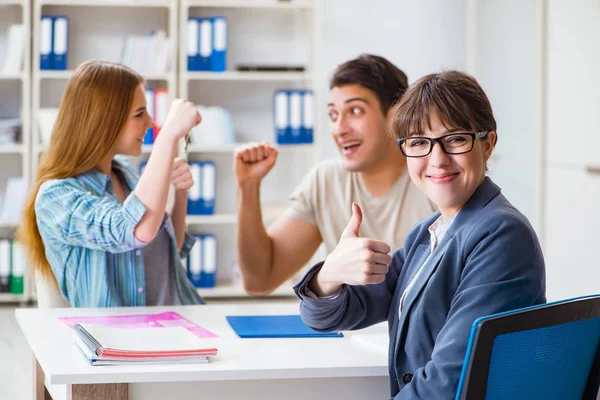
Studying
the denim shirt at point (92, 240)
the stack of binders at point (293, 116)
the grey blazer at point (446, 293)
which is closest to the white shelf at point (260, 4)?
the stack of binders at point (293, 116)

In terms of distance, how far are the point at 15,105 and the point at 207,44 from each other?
1.24 metres

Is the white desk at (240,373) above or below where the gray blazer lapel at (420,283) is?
below

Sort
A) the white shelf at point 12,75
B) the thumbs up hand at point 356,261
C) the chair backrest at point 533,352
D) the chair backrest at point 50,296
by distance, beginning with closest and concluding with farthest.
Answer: the chair backrest at point 533,352
the thumbs up hand at point 356,261
the chair backrest at point 50,296
the white shelf at point 12,75

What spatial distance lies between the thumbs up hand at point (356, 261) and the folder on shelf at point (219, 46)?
3.69 meters

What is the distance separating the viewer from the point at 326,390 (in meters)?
1.64

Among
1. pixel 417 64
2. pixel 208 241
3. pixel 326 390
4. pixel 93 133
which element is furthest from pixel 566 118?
pixel 326 390

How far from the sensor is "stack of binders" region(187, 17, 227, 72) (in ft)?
16.4

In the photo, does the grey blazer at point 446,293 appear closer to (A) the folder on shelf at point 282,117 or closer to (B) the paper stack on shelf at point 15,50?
(A) the folder on shelf at point 282,117

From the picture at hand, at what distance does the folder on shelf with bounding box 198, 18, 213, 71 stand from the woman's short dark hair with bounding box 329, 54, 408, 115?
9.02 ft

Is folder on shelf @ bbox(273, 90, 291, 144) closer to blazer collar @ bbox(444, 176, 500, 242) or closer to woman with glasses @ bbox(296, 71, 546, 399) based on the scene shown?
woman with glasses @ bbox(296, 71, 546, 399)

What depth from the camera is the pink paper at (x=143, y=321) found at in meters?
1.90

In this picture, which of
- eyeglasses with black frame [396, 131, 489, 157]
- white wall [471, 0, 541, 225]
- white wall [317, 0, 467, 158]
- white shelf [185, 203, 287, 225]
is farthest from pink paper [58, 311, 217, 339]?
white wall [317, 0, 467, 158]

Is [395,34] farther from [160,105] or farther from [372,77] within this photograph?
[372,77]

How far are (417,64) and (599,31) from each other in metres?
1.67
